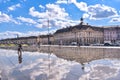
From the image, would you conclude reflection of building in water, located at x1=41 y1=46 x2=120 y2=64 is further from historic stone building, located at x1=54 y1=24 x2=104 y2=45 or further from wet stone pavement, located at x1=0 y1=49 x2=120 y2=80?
historic stone building, located at x1=54 y1=24 x2=104 y2=45

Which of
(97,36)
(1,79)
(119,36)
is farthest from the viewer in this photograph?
(97,36)

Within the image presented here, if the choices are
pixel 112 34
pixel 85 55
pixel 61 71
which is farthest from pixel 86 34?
pixel 61 71

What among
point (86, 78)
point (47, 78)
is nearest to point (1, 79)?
point (47, 78)

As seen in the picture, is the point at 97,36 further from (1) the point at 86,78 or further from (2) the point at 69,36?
(1) the point at 86,78

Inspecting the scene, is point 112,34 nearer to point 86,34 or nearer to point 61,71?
Answer: point 86,34

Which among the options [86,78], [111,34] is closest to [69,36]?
[111,34]

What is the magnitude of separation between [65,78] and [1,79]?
2.64 meters

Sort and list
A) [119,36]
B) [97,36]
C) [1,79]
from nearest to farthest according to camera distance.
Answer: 1. [1,79]
2. [119,36]
3. [97,36]

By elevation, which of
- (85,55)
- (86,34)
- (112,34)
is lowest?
(85,55)

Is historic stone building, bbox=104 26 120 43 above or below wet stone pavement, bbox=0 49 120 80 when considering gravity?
above

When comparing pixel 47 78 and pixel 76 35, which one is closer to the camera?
pixel 47 78

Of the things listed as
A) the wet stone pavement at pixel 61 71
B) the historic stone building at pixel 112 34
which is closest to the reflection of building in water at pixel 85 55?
the wet stone pavement at pixel 61 71

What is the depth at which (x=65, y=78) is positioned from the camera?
38.4 feet

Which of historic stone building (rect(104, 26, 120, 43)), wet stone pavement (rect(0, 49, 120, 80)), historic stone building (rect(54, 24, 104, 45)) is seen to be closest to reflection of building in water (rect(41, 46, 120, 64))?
wet stone pavement (rect(0, 49, 120, 80))
